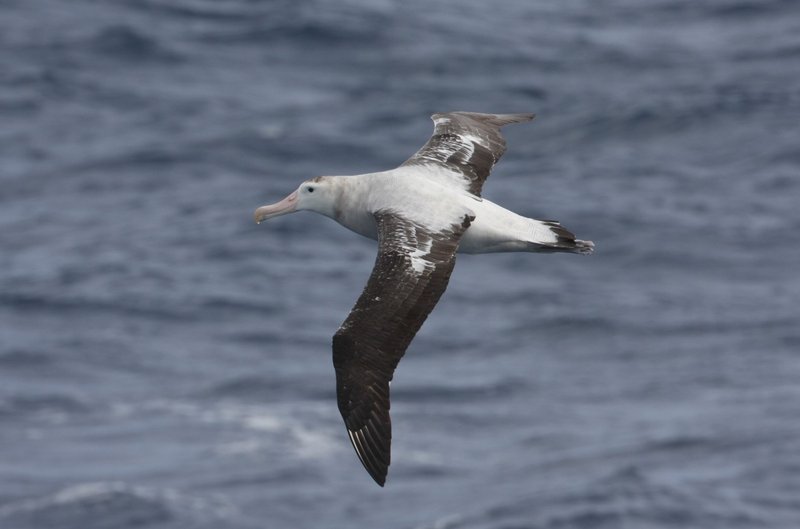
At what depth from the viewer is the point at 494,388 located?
34.0 meters

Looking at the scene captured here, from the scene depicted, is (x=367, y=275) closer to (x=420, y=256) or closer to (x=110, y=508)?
(x=110, y=508)

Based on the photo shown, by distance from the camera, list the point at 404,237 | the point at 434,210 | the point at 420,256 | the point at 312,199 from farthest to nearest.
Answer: the point at 312,199
the point at 434,210
the point at 404,237
the point at 420,256

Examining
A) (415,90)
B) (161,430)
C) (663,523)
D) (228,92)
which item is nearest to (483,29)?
(415,90)

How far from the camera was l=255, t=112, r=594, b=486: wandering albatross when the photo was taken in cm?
1093

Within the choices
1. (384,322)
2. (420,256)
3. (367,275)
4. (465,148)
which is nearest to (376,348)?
(384,322)

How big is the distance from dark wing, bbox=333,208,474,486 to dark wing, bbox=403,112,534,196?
7.34 ft

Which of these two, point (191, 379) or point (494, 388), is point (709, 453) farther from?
point (191, 379)

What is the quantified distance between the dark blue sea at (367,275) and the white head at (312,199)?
15.8 meters

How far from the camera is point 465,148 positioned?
13820 mm

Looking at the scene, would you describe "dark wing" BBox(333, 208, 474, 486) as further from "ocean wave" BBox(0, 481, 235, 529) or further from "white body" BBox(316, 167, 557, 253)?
"ocean wave" BBox(0, 481, 235, 529)

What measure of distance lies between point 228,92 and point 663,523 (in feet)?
67.2

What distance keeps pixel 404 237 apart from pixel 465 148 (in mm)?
2384

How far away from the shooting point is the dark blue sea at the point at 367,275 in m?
30.3

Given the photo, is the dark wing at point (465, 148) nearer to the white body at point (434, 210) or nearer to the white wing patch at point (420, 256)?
the white body at point (434, 210)
